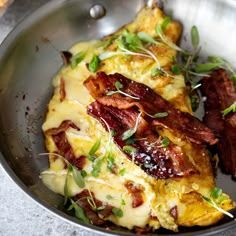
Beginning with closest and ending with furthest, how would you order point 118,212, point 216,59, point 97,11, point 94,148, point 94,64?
point 118,212 → point 94,148 → point 94,64 → point 216,59 → point 97,11

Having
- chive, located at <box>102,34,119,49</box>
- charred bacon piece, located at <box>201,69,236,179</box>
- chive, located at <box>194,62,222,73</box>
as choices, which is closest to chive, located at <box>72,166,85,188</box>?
charred bacon piece, located at <box>201,69,236,179</box>

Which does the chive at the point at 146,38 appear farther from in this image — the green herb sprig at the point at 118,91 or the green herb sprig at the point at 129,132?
the green herb sprig at the point at 129,132

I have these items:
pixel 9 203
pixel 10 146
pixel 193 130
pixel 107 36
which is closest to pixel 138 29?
pixel 107 36

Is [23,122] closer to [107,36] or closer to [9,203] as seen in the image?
[9,203]

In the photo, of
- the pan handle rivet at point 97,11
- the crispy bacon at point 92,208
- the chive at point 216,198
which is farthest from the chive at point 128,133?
the pan handle rivet at point 97,11

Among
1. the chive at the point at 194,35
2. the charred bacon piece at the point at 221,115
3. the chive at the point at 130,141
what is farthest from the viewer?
the chive at the point at 194,35

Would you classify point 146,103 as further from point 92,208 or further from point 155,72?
point 92,208

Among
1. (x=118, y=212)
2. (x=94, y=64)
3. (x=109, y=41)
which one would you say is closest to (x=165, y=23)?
(x=109, y=41)
